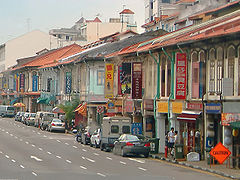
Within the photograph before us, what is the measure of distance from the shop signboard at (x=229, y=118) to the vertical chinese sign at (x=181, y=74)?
608cm

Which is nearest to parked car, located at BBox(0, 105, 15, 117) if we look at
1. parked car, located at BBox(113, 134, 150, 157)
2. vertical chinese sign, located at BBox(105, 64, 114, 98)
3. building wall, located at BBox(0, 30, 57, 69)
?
building wall, located at BBox(0, 30, 57, 69)

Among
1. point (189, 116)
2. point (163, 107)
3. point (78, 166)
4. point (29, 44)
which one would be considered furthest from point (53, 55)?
point (78, 166)

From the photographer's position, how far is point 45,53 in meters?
110

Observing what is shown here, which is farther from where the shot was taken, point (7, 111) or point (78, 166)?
point (7, 111)

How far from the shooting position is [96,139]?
151 feet

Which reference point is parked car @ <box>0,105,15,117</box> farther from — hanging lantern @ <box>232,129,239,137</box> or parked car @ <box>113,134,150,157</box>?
hanging lantern @ <box>232,129,239,137</box>

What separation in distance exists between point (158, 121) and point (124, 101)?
9.88 metres

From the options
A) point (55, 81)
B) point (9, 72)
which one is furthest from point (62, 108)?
point (9, 72)

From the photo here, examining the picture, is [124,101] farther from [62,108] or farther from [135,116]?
[62,108]

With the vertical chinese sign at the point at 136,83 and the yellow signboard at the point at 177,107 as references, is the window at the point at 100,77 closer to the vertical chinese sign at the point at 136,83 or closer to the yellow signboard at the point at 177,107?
the vertical chinese sign at the point at 136,83

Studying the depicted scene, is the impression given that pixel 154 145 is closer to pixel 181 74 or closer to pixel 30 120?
pixel 181 74

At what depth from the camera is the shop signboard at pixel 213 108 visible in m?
33.4

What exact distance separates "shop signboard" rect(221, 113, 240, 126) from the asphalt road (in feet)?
9.80

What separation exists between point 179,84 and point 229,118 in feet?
22.5
